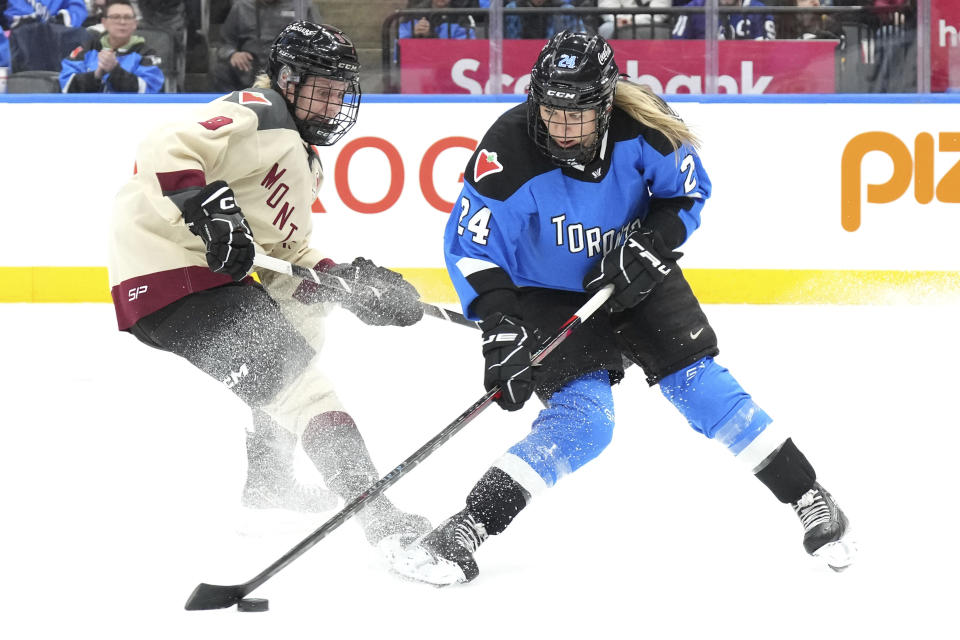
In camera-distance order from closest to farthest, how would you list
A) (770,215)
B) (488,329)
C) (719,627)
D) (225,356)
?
(719,627)
(488,329)
(225,356)
(770,215)

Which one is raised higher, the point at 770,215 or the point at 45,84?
the point at 45,84

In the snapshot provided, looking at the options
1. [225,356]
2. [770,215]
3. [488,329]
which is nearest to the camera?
[488,329]

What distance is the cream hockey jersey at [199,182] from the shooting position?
6.83 ft

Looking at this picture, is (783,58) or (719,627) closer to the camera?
(719,627)

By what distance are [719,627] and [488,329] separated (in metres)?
0.60

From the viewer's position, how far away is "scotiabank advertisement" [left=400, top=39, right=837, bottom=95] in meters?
4.62

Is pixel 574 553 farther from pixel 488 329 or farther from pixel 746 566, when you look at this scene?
pixel 488 329

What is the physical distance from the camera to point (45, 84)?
474cm

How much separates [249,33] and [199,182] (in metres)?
2.78

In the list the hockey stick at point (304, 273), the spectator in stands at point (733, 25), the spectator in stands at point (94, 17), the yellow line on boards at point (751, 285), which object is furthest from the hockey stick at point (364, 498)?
the spectator in stands at point (94, 17)

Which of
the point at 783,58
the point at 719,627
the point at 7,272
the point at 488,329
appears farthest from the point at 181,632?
the point at 783,58

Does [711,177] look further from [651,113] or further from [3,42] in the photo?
[3,42]

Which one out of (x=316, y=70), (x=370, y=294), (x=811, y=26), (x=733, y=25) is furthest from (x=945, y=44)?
(x=316, y=70)

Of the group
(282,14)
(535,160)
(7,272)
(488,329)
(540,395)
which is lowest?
(7,272)
